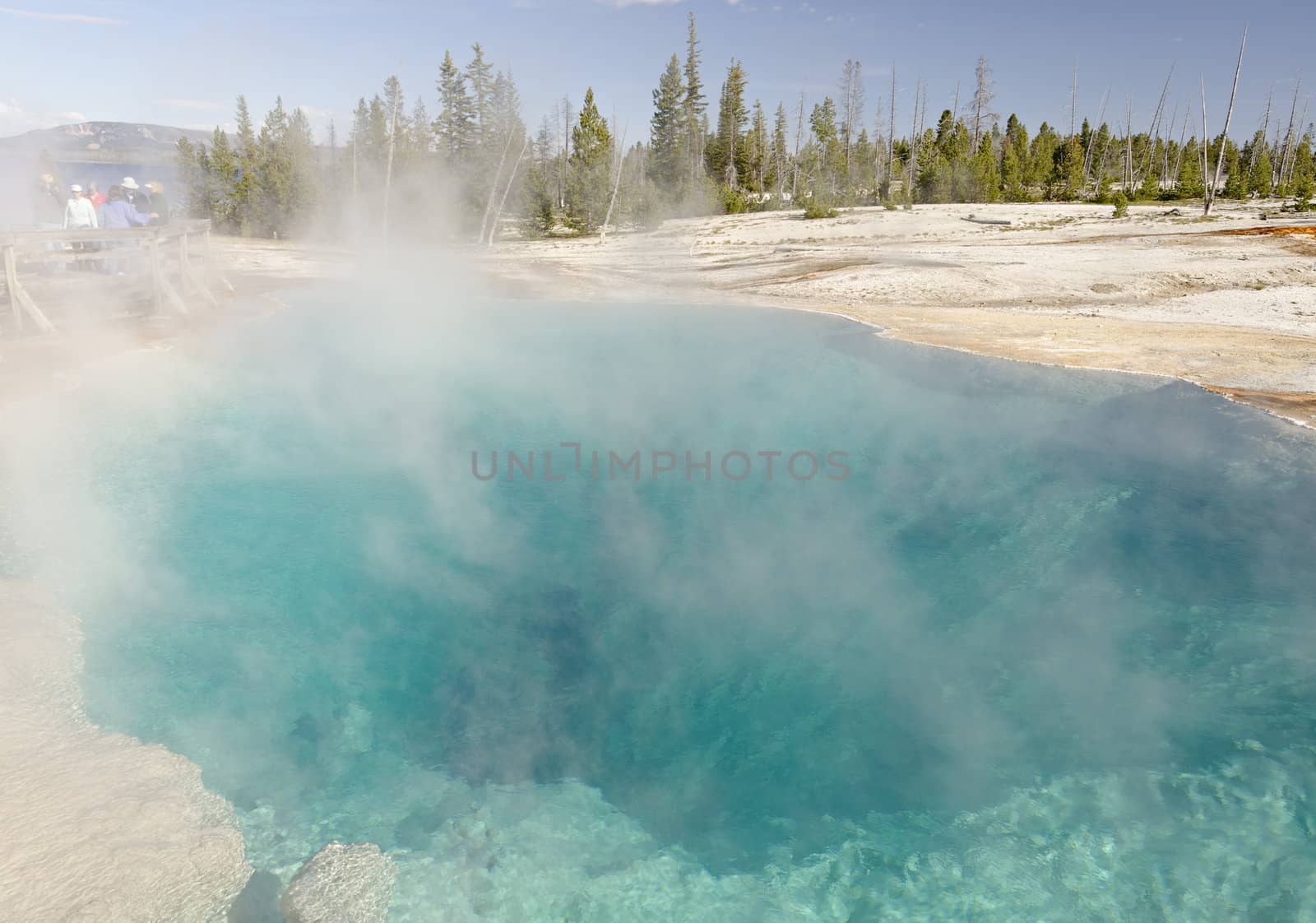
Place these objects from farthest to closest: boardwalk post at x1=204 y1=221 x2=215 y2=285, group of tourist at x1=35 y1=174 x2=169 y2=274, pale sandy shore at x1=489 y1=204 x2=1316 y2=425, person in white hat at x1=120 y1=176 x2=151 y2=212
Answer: boardwalk post at x1=204 y1=221 x2=215 y2=285, person in white hat at x1=120 y1=176 x2=151 y2=212, pale sandy shore at x1=489 y1=204 x2=1316 y2=425, group of tourist at x1=35 y1=174 x2=169 y2=274

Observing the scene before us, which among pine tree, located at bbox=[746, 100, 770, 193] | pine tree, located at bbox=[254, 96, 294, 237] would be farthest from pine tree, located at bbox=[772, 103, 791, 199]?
pine tree, located at bbox=[254, 96, 294, 237]

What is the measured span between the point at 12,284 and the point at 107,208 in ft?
9.66

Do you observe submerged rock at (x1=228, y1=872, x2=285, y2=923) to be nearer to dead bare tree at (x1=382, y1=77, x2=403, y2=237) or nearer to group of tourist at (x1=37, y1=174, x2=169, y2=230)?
group of tourist at (x1=37, y1=174, x2=169, y2=230)

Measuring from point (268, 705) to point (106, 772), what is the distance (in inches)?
30.6

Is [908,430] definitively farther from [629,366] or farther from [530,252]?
[530,252]

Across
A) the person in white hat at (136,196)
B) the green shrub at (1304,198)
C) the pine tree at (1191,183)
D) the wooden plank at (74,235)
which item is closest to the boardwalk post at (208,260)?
the person in white hat at (136,196)

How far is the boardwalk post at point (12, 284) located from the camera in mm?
8531

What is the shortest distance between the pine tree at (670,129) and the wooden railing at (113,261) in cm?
2638

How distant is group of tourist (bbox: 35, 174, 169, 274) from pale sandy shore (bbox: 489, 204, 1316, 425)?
6.60 m

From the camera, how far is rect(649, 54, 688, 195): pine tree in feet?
126

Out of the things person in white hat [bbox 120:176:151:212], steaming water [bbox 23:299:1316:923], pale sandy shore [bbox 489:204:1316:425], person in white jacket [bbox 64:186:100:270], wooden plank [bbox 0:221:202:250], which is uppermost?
person in white hat [bbox 120:176:151:212]

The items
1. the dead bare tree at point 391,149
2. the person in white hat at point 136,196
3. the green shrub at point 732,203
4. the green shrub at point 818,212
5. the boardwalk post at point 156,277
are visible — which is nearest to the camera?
the boardwalk post at point 156,277

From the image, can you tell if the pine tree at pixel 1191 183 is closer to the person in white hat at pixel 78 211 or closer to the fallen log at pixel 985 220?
the fallen log at pixel 985 220

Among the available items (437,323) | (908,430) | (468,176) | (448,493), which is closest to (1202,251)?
(908,430)
